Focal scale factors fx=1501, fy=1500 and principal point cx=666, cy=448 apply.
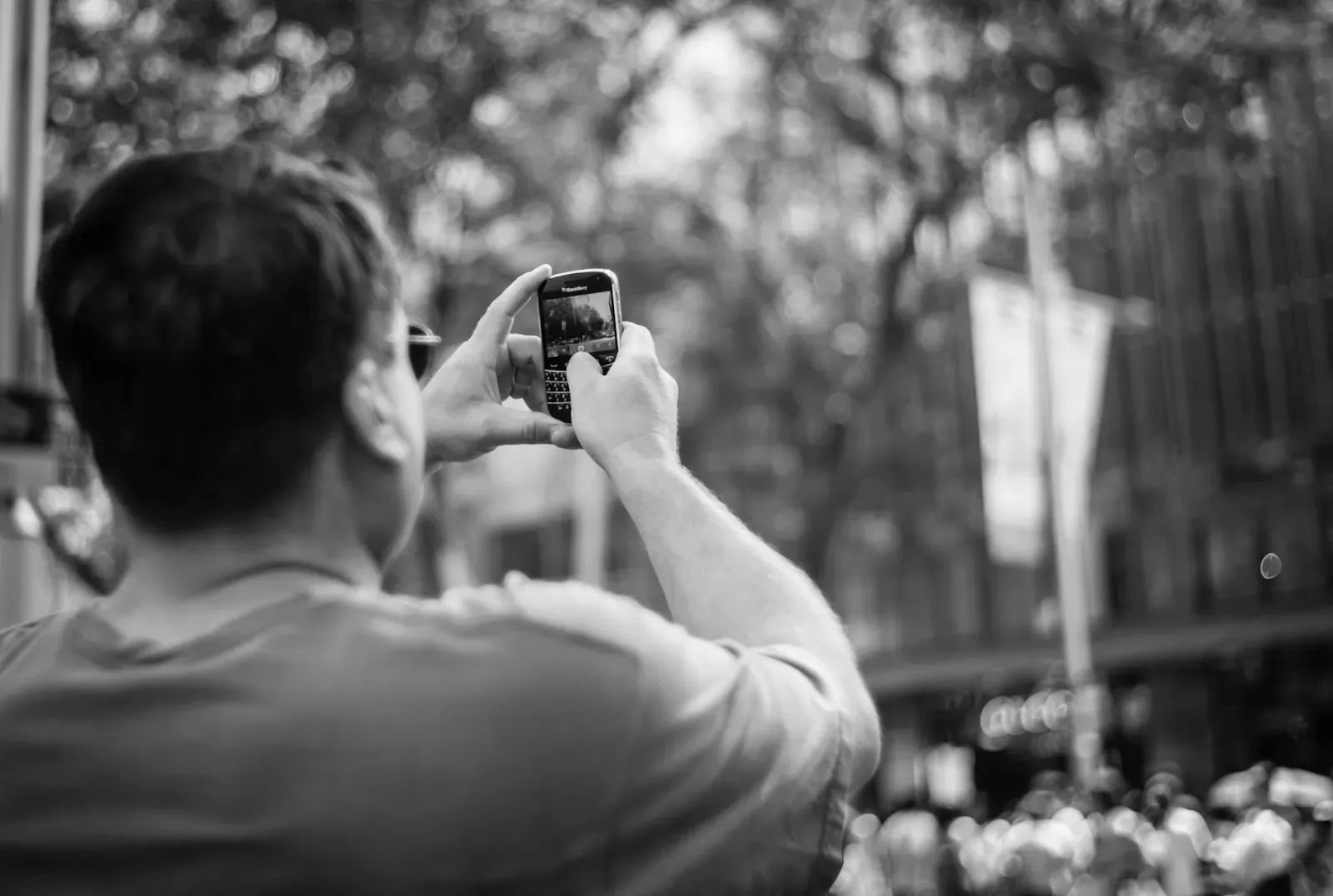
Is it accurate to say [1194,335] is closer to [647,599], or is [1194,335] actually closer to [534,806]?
[647,599]

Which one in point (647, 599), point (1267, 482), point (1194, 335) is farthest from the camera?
point (647, 599)

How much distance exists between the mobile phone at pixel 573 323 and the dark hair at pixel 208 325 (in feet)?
1.26

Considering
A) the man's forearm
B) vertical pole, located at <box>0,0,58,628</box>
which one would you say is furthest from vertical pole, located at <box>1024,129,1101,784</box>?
the man's forearm

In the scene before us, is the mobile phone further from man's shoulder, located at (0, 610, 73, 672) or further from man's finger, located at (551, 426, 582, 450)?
man's shoulder, located at (0, 610, 73, 672)

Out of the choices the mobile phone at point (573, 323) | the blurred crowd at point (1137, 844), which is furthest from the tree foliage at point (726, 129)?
the mobile phone at point (573, 323)

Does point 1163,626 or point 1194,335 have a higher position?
point 1194,335

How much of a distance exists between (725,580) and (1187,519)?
29.5 metres

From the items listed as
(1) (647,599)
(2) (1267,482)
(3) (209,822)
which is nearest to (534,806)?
(3) (209,822)

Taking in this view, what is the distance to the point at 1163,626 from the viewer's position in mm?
28062

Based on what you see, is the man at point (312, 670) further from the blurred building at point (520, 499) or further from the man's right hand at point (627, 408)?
the blurred building at point (520, 499)

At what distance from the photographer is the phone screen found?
1414mm

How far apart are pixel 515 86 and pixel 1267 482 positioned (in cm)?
1945

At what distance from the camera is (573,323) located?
1.46 meters

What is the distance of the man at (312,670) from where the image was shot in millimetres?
902
